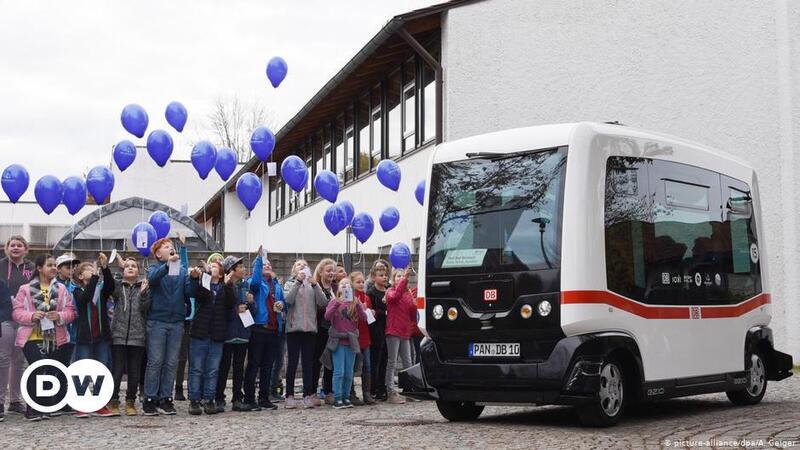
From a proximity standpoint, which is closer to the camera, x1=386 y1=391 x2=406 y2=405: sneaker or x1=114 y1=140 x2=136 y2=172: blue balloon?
x1=386 y1=391 x2=406 y2=405: sneaker

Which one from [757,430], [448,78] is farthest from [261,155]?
[757,430]

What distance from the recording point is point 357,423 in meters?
10.5

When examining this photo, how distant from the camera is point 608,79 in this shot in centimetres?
2006

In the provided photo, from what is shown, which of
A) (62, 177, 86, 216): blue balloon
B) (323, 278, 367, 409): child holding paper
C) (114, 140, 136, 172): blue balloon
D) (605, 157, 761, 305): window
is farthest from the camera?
(114, 140, 136, 172): blue balloon

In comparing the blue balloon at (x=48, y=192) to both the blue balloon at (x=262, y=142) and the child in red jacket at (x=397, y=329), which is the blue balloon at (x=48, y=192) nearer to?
the blue balloon at (x=262, y=142)

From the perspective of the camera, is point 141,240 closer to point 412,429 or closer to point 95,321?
point 95,321

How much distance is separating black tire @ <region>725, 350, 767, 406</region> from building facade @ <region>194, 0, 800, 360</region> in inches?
225

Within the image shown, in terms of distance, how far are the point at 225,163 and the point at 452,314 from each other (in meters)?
8.80

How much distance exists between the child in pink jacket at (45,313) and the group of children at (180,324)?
0.04ft

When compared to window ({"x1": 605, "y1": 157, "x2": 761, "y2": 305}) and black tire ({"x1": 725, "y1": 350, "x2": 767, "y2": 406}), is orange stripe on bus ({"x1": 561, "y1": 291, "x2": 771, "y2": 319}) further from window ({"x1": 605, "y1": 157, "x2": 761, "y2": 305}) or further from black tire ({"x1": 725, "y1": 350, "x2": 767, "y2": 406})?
black tire ({"x1": 725, "y1": 350, "x2": 767, "y2": 406})

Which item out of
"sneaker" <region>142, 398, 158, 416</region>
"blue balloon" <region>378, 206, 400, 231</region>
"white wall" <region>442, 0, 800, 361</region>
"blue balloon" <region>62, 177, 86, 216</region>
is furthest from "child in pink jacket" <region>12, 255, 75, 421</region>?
"white wall" <region>442, 0, 800, 361</region>

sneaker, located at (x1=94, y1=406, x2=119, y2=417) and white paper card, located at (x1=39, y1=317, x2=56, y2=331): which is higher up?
white paper card, located at (x1=39, y1=317, x2=56, y2=331)

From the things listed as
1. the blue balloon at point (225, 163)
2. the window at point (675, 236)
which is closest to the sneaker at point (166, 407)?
the window at point (675, 236)

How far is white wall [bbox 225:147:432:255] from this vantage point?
2184 cm
